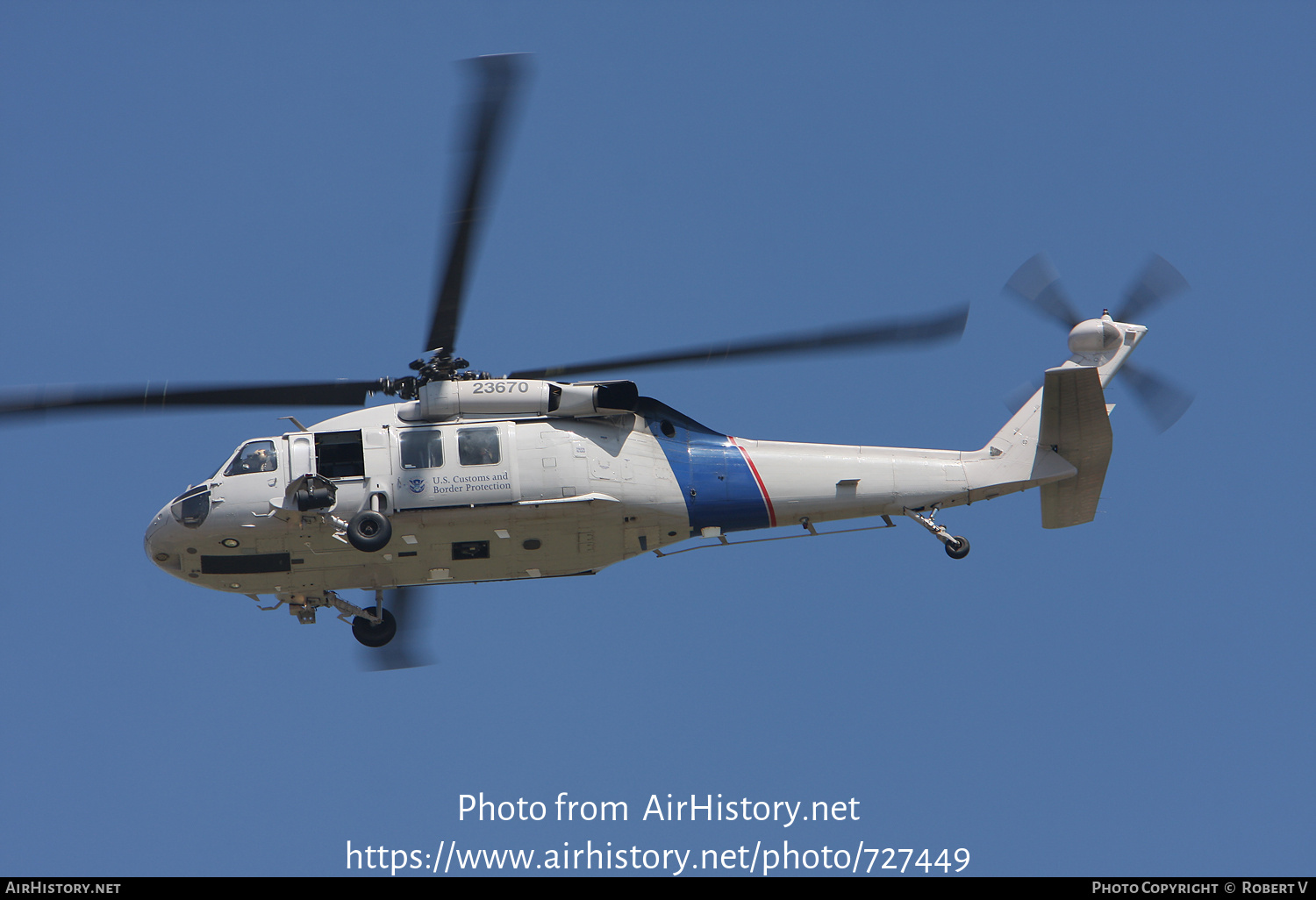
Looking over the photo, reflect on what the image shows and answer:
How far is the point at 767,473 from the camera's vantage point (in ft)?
64.5

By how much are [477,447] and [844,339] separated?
556 cm

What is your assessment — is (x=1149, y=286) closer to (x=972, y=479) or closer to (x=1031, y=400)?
(x=1031, y=400)

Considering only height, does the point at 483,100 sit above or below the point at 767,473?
above

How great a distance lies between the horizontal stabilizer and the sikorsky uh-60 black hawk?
3 centimetres

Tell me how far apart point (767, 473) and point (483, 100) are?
323 inches

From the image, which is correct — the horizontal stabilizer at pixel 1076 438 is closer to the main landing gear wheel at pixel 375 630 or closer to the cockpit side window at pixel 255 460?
the main landing gear wheel at pixel 375 630

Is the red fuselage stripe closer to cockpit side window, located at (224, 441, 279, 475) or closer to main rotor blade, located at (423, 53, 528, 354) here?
main rotor blade, located at (423, 53, 528, 354)

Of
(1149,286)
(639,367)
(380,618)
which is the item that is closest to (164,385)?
(380,618)

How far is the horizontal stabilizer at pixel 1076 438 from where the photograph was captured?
1986 cm

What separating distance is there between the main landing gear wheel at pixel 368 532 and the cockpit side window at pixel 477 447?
1.47 m

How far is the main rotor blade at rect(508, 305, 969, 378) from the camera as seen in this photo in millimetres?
17312

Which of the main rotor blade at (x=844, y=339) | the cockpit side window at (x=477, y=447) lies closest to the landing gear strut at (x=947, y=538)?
the main rotor blade at (x=844, y=339)

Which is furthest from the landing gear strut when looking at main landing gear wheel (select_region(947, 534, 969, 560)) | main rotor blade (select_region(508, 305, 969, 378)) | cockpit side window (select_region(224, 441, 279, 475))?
cockpit side window (select_region(224, 441, 279, 475))

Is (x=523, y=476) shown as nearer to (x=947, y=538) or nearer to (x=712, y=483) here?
(x=712, y=483)
